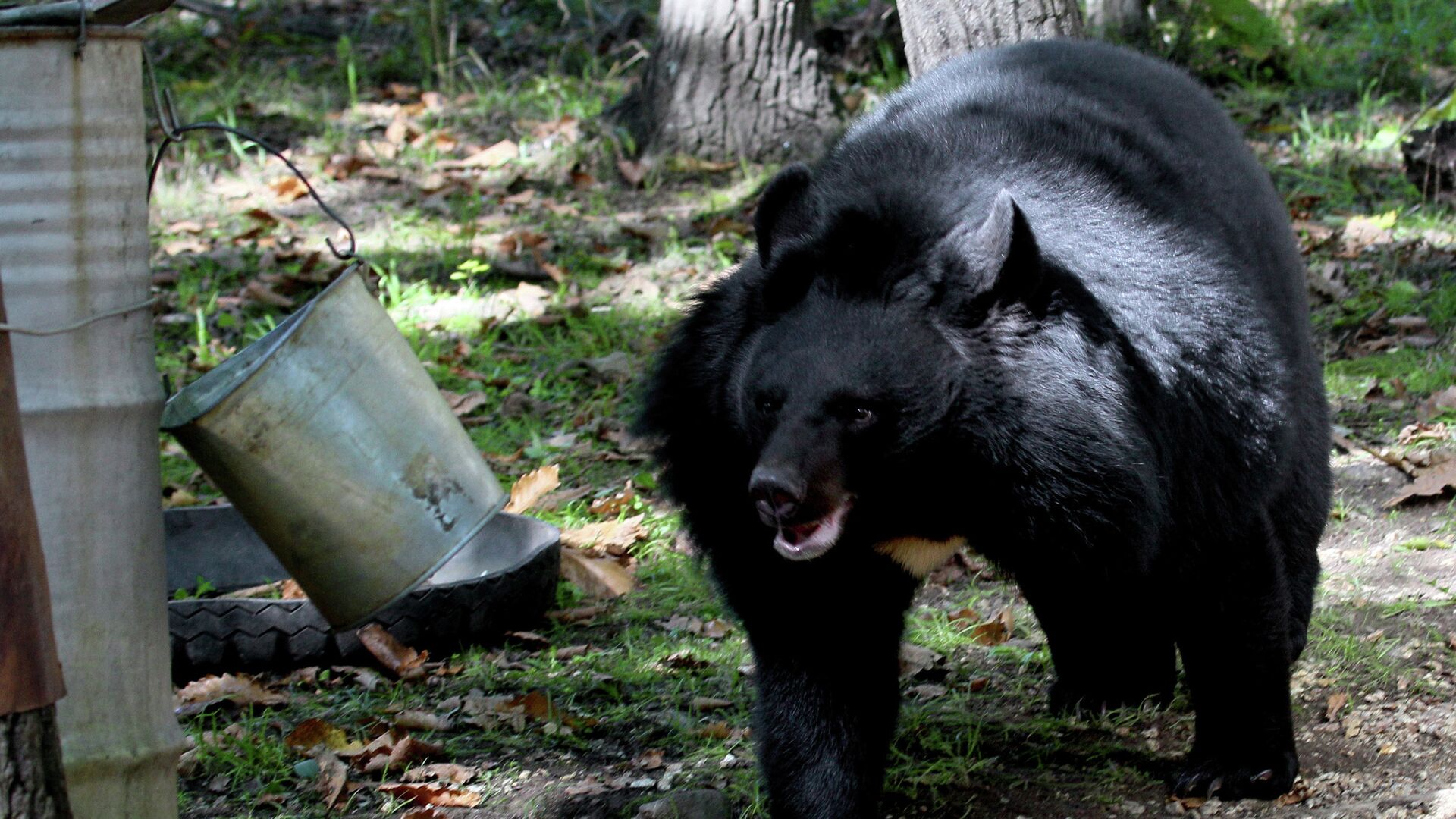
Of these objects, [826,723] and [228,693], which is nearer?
[826,723]

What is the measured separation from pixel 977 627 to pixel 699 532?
4.27ft

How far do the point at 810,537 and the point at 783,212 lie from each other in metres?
0.62

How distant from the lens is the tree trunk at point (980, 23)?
4.38 meters

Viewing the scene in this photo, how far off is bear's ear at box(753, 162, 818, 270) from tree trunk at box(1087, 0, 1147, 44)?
5240 millimetres

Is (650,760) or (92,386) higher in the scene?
(92,386)

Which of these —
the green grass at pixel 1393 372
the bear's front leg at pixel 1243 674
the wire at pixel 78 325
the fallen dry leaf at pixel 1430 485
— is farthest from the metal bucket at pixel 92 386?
the green grass at pixel 1393 372

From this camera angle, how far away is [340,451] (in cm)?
289

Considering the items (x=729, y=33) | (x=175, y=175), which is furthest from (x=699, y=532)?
(x=175, y=175)

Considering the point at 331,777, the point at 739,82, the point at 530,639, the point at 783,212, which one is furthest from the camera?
the point at 739,82

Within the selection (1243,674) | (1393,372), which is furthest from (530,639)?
(1393,372)

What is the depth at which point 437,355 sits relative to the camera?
589 centimetres

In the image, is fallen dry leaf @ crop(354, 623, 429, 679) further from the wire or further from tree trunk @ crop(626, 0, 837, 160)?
tree trunk @ crop(626, 0, 837, 160)

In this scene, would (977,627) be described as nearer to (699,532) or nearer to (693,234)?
(699,532)

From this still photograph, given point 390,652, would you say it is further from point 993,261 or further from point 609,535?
point 993,261
